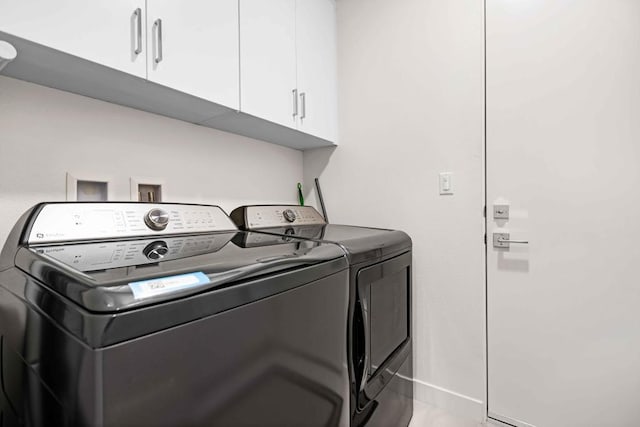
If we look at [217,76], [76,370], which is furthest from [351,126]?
[76,370]

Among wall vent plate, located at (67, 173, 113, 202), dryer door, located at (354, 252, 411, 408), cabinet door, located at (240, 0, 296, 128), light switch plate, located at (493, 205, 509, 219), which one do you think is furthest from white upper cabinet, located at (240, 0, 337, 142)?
light switch plate, located at (493, 205, 509, 219)

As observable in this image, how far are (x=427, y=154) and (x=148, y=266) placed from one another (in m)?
1.42

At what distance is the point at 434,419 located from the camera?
4.81 feet

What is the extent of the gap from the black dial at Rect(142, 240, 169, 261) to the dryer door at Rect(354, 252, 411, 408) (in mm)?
597

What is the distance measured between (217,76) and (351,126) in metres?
0.92

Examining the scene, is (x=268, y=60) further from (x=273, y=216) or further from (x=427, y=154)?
Answer: (x=427, y=154)

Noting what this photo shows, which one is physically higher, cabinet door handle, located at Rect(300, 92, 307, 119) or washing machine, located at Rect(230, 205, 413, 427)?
cabinet door handle, located at Rect(300, 92, 307, 119)

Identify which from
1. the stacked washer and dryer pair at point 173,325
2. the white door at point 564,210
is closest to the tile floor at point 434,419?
the white door at point 564,210

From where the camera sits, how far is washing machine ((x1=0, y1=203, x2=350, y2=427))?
1.38ft

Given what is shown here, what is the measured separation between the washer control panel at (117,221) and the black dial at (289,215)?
41 centimetres

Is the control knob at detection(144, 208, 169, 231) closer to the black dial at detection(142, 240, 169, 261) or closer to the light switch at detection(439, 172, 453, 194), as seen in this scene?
the black dial at detection(142, 240, 169, 261)

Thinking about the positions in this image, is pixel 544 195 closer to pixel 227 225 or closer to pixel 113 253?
pixel 227 225

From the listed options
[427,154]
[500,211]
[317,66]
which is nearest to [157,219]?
[317,66]

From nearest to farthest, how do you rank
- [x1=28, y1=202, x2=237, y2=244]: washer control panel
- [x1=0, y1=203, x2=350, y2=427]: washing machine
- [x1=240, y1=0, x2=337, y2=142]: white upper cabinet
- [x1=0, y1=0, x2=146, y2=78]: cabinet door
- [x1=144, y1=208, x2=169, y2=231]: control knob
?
[x1=0, y1=203, x2=350, y2=427]: washing machine, [x1=0, y1=0, x2=146, y2=78]: cabinet door, [x1=28, y1=202, x2=237, y2=244]: washer control panel, [x1=144, y1=208, x2=169, y2=231]: control knob, [x1=240, y1=0, x2=337, y2=142]: white upper cabinet
